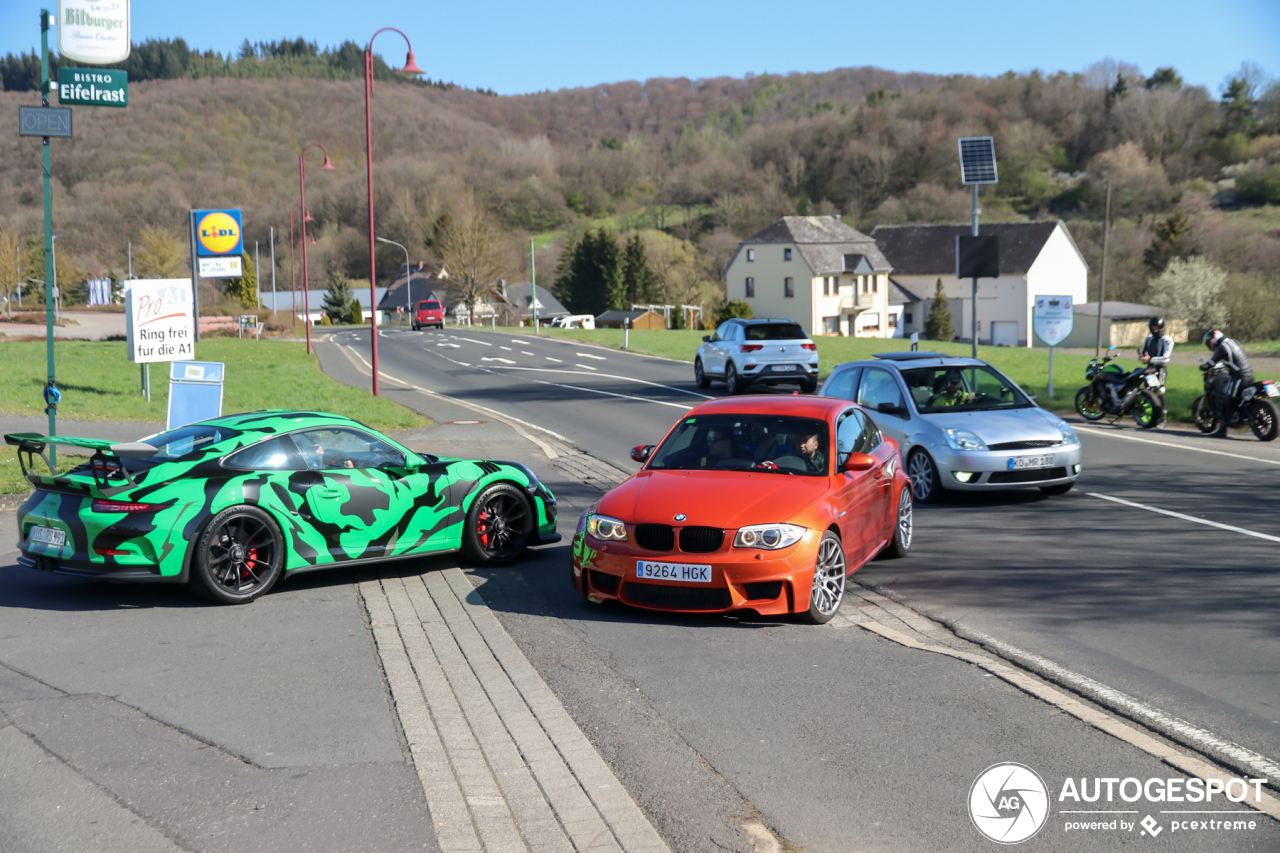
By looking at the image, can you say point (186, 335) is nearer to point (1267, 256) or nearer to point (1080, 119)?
point (1267, 256)

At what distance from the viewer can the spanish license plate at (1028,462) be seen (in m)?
12.3

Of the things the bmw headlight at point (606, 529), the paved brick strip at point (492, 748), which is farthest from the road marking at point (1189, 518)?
the paved brick strip at point (492, 748)

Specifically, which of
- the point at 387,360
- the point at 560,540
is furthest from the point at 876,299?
the point at 560,540

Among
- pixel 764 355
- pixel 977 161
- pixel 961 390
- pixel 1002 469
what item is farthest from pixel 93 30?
pixel 977 161

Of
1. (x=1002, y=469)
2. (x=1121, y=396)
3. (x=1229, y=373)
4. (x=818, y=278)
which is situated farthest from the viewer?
(x=818, y=278)

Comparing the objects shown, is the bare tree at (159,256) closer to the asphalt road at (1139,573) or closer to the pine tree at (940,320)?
the pine tree at (940,320)

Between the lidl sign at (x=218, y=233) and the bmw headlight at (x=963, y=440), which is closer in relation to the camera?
the bmw headlight at (x=963, y=440)

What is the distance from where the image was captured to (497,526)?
9.73 metres

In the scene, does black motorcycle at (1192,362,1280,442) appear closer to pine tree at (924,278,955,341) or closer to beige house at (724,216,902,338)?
pine tree at (924,278,955,341)

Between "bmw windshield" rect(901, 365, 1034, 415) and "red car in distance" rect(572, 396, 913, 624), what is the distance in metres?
4.26

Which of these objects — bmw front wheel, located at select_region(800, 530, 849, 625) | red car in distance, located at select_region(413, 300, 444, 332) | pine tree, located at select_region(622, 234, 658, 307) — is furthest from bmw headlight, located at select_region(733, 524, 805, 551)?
pine tree, located at select_region(622, 234, 658, 307)

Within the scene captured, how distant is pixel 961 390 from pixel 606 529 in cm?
697

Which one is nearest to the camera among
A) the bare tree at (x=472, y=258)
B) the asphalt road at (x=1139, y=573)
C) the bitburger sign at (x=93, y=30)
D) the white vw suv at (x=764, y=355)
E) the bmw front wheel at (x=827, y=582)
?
the asphalt road at (x=1139, y=573)

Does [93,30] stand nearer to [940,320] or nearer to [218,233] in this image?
[218,233]
